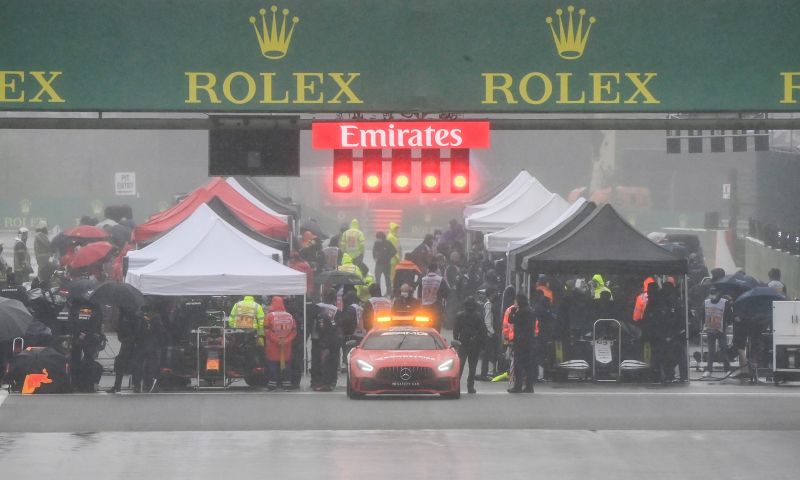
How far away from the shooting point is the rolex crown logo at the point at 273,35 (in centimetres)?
1562

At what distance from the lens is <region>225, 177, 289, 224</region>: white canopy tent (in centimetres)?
3459

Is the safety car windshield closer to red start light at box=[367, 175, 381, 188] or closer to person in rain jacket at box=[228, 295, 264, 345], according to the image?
person in rain jacket at box=[228, 295, 264, 345]

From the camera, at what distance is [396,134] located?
52.1 ft

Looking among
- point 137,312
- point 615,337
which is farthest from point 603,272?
point 137,312

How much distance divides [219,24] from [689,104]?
16.0 feet

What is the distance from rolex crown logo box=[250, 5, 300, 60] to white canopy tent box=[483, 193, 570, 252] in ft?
49.2

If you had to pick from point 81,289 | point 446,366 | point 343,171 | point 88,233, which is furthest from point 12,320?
point 88,233

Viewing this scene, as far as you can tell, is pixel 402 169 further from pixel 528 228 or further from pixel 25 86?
pixel 528 228

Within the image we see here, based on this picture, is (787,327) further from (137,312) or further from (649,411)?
(137,312)

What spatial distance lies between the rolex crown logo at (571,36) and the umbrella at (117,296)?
28.0 ft

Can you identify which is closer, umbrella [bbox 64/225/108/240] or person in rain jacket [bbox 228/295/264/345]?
person in rain jacket [bbox 228/295/264/345]

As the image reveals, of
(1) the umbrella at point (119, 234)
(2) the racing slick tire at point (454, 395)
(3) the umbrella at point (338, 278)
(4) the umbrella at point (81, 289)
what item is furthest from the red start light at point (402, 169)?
(1) the umbrella at point (119, 234)

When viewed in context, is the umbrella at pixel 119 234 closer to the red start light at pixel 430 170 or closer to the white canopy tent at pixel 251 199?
the white canopy tent at pixel 251 199

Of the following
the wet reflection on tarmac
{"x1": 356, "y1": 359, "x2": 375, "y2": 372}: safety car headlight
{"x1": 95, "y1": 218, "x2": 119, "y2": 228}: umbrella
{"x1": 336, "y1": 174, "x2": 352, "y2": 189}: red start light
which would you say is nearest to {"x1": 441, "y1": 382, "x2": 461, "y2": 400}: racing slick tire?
{"x1": 356, "y1": 359, "x2": 375, "y2": 372}: safety car headlight
